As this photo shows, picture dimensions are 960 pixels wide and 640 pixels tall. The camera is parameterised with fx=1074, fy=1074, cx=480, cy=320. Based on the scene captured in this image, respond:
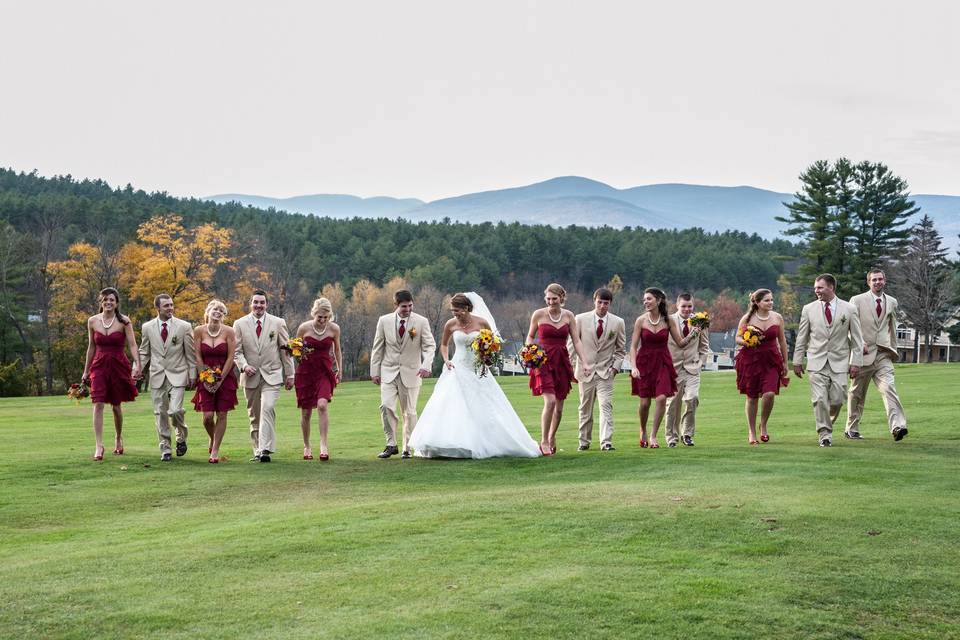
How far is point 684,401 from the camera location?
60.7 feet

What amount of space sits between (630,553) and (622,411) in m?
21.8

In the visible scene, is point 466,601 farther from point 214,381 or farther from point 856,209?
point 856,209

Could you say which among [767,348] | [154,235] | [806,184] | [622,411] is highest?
[806,184]

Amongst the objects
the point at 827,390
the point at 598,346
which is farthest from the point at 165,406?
the point at 827,390

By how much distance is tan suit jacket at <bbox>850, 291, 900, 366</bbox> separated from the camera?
17.4 metres

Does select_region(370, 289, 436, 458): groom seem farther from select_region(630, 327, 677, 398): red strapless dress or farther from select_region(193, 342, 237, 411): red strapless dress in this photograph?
select_region(630, 327, 677, 398): red strapless dress

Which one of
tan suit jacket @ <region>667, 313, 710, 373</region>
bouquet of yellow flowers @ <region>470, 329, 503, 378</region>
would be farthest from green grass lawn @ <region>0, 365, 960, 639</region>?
tan suit jacket @ <region>667, 313, 710, 373</region>

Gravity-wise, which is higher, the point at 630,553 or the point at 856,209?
the point at 856,209

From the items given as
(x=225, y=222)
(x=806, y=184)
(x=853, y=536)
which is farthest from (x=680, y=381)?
(x=225, y=222)

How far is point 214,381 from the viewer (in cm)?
1659

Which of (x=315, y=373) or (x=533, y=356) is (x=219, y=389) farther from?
(x=533, y=356)

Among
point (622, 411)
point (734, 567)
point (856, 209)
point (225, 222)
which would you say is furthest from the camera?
point (225, 222)

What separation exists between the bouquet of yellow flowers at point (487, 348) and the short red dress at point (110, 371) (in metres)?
5.55

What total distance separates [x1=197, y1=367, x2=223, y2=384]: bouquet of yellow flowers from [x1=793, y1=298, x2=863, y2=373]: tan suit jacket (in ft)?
29.7
